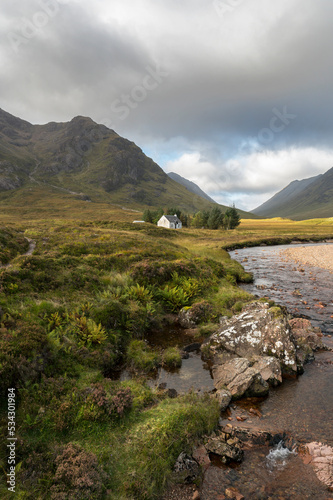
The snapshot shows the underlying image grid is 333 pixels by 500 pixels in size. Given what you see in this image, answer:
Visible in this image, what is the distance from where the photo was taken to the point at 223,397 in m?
8.70

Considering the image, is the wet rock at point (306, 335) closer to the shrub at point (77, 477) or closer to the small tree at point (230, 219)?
the shrub at point (77, 477)

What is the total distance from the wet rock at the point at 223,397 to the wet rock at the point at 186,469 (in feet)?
7.44

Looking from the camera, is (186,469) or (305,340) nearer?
(186,469)

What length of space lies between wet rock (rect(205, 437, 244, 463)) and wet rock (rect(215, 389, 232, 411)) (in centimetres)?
147

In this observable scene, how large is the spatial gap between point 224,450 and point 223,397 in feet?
6.78

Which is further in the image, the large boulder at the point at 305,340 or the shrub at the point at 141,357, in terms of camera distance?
the large boulder at the point at 305,340

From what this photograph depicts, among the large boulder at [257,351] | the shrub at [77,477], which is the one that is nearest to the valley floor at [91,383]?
the shrub at [77,477]

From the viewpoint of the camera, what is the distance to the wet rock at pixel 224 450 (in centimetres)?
658

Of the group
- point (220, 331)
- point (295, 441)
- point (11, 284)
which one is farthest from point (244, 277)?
point (11, 284)

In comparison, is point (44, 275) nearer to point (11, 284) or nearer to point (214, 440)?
point (11, 284)

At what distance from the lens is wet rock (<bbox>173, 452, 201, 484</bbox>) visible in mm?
6113

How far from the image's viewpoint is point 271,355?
11.0m

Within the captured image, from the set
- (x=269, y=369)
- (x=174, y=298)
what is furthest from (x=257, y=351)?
(x=174, y=298)

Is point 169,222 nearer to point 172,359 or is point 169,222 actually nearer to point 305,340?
point 305,340
